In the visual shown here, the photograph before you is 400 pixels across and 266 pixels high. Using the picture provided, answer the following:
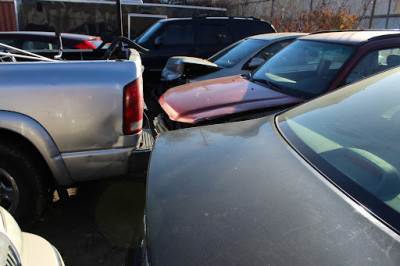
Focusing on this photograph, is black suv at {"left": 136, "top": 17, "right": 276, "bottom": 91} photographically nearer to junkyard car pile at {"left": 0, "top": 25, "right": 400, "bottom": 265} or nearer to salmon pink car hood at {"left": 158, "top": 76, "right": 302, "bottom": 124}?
salmon pink car hood at {"left": 158, "top": 76, "right": 302, "bottom": 124}

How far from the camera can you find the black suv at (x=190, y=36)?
23.0ft

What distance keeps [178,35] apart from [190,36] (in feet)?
0.93

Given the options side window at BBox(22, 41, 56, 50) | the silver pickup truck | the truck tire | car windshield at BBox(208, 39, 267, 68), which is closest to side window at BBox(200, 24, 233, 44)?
car windshield at BBox(208, 39, 267, 68)

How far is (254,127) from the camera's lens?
2.13 meters

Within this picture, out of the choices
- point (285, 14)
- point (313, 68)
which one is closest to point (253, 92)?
point (313, 68)

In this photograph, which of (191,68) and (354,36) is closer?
(354,36)

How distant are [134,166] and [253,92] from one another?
1.68m

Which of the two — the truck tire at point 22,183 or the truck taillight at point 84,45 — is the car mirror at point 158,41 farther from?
the truck tire at point 22,183

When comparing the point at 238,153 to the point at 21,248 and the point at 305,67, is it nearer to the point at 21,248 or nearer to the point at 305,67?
the point at 21,248

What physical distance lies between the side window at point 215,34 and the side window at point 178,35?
29 cm

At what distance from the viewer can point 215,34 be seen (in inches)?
289

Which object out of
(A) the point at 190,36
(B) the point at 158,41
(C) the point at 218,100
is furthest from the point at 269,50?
(B) the point at 158,41

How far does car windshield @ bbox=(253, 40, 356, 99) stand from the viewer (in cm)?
346

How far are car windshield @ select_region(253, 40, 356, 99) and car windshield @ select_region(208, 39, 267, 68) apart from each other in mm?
977
